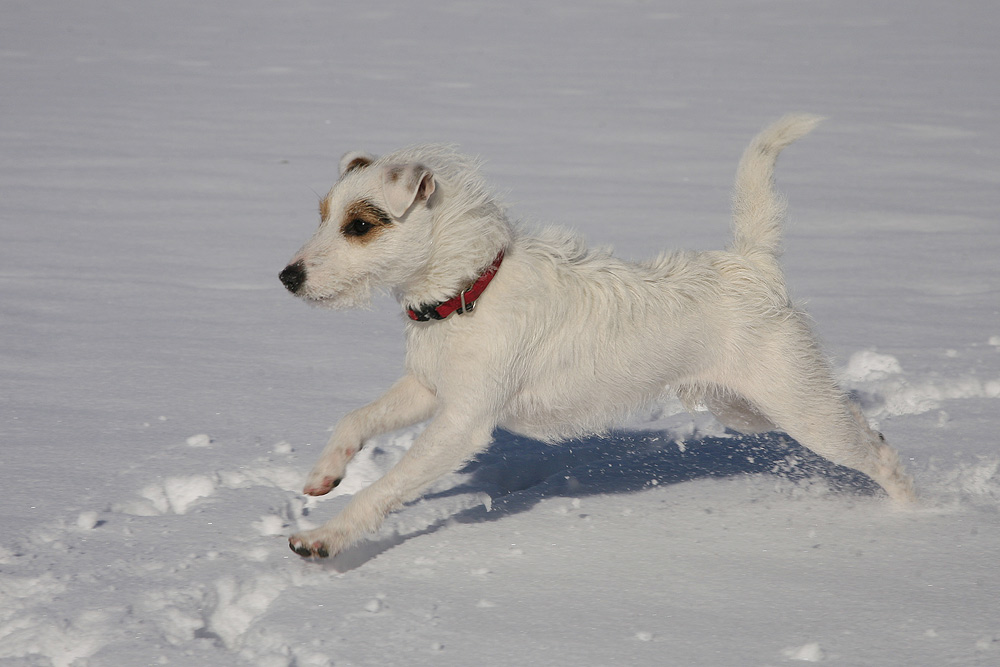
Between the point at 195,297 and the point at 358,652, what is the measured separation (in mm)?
3553

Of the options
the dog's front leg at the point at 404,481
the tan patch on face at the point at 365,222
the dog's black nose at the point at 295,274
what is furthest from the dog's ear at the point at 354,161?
the dog's front leg at the point at 404,481

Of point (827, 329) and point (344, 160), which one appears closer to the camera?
point (344, 160)

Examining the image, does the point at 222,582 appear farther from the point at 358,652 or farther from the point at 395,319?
the point at 395,319

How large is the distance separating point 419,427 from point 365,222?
132cm

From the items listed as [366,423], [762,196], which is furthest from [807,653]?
[762,196]

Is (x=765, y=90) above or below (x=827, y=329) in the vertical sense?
above

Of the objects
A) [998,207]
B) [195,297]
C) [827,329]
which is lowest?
[195,297]

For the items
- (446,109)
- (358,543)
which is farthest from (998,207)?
Result: (358,543)

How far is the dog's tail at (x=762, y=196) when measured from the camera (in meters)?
3.58

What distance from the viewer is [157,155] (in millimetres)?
8992

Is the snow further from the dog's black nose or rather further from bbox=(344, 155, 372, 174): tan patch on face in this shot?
bbox=(344, 155, 372, 174): tan patch on face

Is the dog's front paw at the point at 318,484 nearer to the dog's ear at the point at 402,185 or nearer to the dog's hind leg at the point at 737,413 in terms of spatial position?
the dog's ear at the point at 402,185

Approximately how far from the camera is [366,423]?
3367 mm

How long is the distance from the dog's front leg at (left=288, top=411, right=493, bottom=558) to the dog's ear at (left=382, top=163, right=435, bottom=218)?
0.71 m
